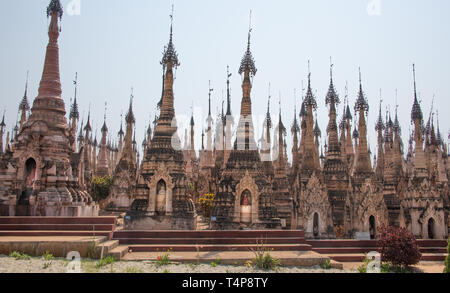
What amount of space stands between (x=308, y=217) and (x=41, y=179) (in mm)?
16341

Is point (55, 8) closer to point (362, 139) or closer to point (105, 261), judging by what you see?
point (105, 261)

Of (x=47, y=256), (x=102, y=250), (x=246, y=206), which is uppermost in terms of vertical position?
(x=246, y=206)

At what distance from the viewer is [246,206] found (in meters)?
23.1

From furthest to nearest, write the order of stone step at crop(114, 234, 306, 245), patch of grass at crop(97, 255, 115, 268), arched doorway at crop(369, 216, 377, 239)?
arched doorway at crop(369, 216, 377, 239)
stone step at crop(114, 234, 306, 245)
patch of grass at crop(97, 255, 115, 268)

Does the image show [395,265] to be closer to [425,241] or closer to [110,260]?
[425,241]

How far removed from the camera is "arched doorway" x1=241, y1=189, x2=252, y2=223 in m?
23.0

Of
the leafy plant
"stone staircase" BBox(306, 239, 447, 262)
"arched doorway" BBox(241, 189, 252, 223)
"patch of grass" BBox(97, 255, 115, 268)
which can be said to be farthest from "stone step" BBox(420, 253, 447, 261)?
"patch of grass" BBox(97, 255, 115, 268)

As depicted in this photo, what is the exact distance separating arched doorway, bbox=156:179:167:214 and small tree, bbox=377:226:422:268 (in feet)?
43.9

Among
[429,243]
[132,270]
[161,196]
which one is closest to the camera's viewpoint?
[132,270]

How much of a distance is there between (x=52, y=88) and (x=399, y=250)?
20.8 m

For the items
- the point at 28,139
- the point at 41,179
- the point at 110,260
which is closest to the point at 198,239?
the point at 110,260

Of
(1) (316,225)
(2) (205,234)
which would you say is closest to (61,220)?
(2) (205,234)

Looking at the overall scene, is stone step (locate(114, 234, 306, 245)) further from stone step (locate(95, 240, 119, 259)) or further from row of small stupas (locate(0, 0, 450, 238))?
row of small stupas (locate(0, 0, 450, 238))

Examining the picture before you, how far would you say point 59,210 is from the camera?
2020 centimetres
